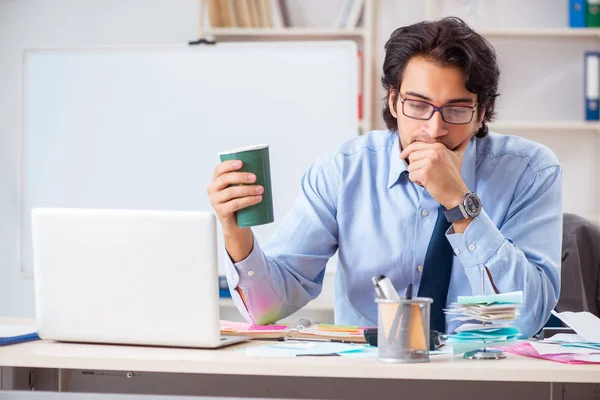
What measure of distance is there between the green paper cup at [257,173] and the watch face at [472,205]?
39 centimetres

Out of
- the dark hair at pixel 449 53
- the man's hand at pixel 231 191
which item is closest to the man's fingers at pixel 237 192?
the man's hand at pixel 231 191

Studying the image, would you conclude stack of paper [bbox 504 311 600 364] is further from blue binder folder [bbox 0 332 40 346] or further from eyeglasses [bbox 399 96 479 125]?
blue binder folder [bbox 0 332 40 346]

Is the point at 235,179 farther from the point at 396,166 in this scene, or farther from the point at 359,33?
the point at 359,33

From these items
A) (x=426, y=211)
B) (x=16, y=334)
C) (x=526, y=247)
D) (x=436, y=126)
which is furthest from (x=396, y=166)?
(x=16, y=334)

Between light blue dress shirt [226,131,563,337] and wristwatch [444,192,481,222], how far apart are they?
18 cm

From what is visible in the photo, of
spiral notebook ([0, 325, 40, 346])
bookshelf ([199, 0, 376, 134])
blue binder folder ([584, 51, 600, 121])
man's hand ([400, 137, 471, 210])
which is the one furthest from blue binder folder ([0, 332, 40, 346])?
blue binder folder ([584, 51, 600, 121])

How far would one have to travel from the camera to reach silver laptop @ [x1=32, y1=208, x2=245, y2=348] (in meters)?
1.24

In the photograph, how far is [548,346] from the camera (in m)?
1.30

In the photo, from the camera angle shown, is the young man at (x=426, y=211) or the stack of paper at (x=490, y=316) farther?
the young man at (x=426, y=211)

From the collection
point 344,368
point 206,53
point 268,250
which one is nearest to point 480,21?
point 206,53

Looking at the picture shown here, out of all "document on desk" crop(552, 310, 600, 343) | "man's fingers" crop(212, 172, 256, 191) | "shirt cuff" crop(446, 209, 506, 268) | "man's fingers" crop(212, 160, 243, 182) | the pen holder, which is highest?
"man's fingers" crop(212, 160, 243, 182)

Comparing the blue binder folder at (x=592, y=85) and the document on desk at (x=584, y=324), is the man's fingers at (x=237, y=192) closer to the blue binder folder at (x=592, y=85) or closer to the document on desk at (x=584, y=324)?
the document on desk at (x=584, y=324)

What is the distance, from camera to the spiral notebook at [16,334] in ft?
4.45

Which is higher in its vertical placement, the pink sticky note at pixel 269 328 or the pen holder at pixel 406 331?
the pen holder at pixel 406 331
